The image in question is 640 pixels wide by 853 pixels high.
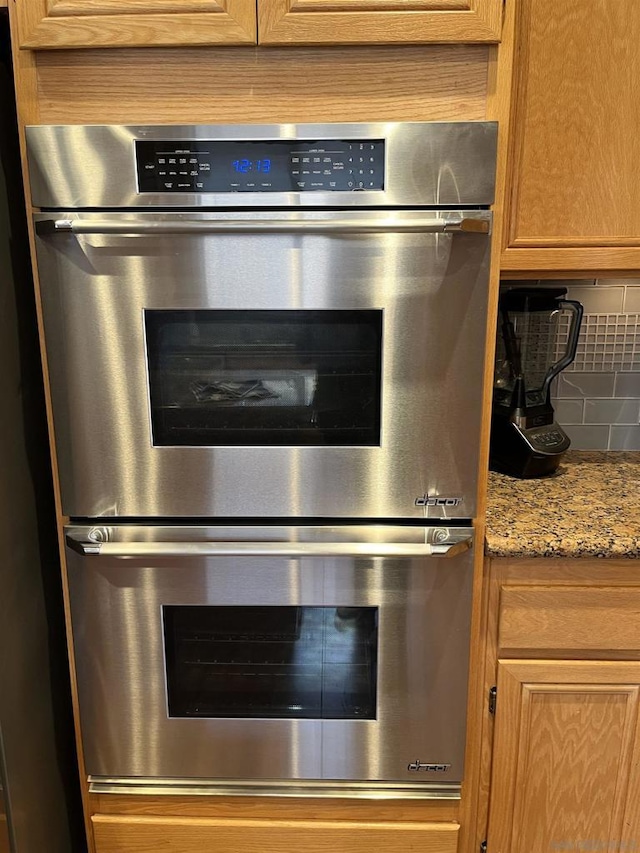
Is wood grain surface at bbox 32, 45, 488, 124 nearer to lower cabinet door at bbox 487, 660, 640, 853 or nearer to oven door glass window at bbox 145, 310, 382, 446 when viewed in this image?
oven door glass window at bbox 145, 310, 382, 446

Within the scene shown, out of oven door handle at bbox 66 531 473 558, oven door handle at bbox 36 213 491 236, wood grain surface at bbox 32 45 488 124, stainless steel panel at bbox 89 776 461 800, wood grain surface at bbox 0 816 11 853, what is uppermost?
wood grain surface at bbox 32 45 488 124

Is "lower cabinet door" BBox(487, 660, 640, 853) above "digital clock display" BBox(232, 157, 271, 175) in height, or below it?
below

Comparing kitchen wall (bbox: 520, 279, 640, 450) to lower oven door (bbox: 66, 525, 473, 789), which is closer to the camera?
lower oven door (bbox: 66, 525, 473, 789)

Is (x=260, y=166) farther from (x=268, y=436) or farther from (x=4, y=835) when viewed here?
(x=4, y=835)

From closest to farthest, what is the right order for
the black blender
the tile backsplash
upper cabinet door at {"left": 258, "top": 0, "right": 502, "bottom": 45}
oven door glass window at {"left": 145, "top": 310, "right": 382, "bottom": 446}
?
1. upper cabinet door at {"left": 258, "top": 0, "right": 502, "bottom": 45}
2. oven door glass window at {"left": 145, "top": 310, "right": 382, "bottom": 446}
3. the black blender
4. the tile backsplash

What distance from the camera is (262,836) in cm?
136

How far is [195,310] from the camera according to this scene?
1153 millimetres

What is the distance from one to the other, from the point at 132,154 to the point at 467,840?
4.70ft

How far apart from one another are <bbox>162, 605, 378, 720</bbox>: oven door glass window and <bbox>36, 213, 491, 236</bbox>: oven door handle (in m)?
0.68

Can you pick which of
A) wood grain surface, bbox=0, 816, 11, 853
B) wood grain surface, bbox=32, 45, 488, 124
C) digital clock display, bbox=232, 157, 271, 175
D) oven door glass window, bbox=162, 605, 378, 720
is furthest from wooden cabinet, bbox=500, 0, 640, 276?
wood grain surface, bbox=0, 816, 11, 853

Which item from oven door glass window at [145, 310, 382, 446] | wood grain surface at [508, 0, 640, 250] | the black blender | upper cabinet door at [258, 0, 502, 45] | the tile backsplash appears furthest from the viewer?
the tile backsplash

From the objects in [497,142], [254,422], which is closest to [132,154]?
[254,422]

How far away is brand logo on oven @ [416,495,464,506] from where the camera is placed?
1213mm

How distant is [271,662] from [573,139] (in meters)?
1.18
